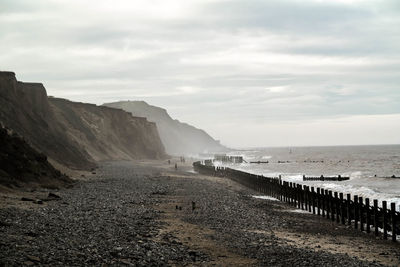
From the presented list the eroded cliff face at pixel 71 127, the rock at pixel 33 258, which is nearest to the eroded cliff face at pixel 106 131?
the eroded cliff face at pixel 71 127

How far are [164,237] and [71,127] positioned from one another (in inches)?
2913

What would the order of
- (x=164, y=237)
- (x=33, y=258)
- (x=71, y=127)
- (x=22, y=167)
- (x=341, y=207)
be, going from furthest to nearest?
(x=71, y=127), (x=22, y=167), (x=341, y=207), (x=164, y=237), (x=33, y=258)

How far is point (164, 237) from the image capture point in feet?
50.8

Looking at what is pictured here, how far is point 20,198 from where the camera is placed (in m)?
20.5

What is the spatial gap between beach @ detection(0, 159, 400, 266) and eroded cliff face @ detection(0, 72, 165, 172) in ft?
83.7

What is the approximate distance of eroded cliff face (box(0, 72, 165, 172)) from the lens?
4800 cm

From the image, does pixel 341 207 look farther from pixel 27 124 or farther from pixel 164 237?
pixel 27 124

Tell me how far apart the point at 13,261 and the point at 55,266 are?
2.91 feet

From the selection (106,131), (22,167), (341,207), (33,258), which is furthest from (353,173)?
(33,258)

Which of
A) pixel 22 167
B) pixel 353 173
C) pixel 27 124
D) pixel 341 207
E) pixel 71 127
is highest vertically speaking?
pixel 71 127

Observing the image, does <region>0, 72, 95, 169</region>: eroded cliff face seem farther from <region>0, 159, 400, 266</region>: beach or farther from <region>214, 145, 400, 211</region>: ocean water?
<region>214, 145, 400, 211</region>: ocean water

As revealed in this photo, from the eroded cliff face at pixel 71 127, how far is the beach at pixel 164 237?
83.7ft

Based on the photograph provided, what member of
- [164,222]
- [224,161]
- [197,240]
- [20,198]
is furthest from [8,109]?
[224,161]

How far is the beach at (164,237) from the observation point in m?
11.9
